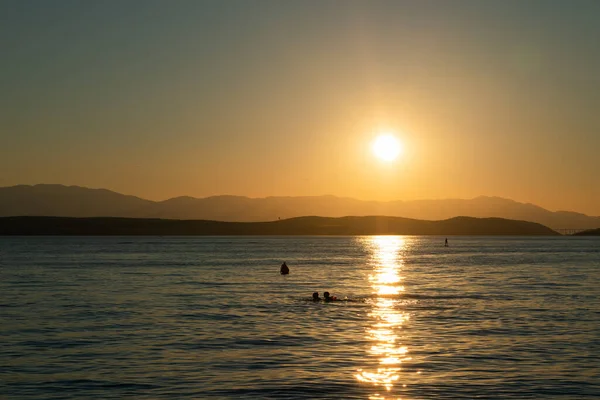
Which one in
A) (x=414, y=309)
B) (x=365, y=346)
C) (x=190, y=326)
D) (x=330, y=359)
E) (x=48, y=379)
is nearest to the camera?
(x=48, y=379)

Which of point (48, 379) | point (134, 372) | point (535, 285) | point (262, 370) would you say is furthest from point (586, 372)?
point (535, 285)

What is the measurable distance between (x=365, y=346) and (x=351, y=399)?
11.0 meters

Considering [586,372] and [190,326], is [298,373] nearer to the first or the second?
[586,372]

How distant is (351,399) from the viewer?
2545 cm

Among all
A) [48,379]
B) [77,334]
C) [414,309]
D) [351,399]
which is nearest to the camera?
[351,399]

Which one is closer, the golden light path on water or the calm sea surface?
the calm sea surface

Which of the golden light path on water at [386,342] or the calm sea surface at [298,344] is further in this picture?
the golden light path on water at [386,342]

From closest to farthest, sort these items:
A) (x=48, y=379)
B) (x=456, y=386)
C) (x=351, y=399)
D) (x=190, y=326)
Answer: (x=351, y=399) → (x=456, y=386) → (x=48, y=379) → (x=190, y=326)

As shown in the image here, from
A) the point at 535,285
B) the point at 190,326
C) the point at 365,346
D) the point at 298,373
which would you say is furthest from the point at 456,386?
the point at 535,285

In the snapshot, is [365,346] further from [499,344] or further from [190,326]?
[190,326]

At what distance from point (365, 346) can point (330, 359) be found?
4022 millimetres

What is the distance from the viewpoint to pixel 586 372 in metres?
30.2

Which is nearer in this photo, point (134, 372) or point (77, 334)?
point (134, 372)

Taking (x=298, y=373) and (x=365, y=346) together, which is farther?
(x=365, y=346)
